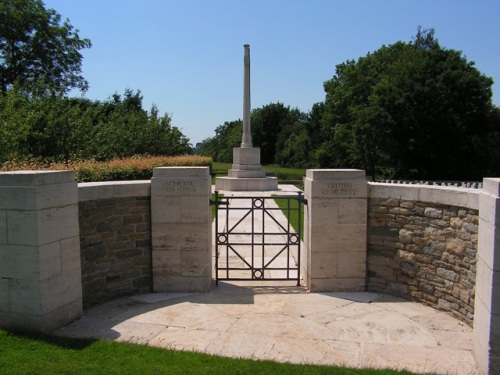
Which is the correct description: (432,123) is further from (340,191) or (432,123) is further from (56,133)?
(340,191)

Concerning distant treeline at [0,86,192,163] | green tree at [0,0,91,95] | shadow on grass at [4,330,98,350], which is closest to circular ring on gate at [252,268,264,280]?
shadow on grass at [4,330,98,350]

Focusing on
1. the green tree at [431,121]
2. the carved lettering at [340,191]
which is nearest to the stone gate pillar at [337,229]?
the carved lettering at [340,191]

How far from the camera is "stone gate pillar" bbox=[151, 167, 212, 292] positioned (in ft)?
18.9

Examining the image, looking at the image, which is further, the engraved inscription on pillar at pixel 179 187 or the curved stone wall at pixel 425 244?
the engraved inscription on pillar at pixel 179 187

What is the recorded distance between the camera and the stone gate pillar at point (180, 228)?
577cm

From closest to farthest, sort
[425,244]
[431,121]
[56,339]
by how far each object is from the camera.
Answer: [56,339] < [425,244] < [431,121]

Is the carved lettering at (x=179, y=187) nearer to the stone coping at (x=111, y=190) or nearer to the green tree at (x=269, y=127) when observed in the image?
the stone coping at (x=111, y=190)

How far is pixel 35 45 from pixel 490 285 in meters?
32.3

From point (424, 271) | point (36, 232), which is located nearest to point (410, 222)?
point (424, 271)

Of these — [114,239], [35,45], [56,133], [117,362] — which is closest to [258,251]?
[114,239]

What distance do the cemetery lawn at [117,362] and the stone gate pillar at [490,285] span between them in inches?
32.6

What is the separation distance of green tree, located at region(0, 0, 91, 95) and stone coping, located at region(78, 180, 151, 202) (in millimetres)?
24842

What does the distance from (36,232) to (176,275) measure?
6.85 feet

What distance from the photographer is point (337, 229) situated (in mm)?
5855
